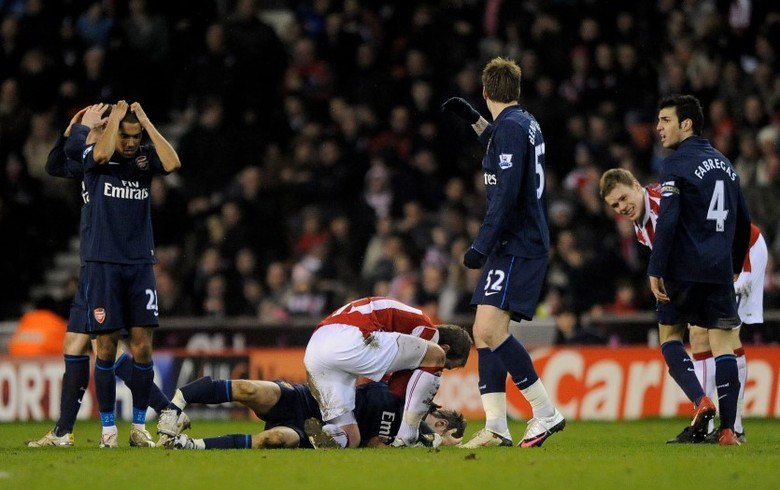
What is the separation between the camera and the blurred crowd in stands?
670 inches

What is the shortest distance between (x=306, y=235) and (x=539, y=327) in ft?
14.0

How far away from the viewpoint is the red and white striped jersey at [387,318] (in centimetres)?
966

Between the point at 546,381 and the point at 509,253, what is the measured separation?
5557mm

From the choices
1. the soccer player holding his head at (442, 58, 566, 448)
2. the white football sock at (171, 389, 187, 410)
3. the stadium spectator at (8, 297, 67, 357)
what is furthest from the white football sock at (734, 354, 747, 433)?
the stadium spectator at (8, 297, 67, 357)

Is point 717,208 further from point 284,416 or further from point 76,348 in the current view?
point 76,348

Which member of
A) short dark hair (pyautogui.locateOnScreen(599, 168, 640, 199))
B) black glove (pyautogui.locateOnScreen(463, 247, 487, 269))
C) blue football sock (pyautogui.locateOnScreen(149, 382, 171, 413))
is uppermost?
short dark hair (pyautogui.locateOnScreen(599, 168, 640, 199))

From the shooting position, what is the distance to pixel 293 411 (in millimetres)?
9656

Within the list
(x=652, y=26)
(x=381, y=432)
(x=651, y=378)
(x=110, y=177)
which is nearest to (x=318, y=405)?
(x=381, y=432)

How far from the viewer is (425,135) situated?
61.3ft

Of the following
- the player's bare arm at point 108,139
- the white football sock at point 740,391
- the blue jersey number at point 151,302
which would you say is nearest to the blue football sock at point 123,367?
the blue jersey number at point 151,302

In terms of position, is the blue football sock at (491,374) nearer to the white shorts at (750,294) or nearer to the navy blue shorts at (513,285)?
the navy blue shorts at (513,285)

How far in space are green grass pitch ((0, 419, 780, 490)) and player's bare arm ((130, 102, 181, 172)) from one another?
1.93 metres

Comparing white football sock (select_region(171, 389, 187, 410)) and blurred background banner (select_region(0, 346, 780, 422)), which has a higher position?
white football sock (select_region(171, 389, 187, 410))

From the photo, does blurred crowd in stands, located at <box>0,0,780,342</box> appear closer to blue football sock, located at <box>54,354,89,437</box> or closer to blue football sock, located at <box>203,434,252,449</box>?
blue football sock, located at <box>54,354,89,437</box>
